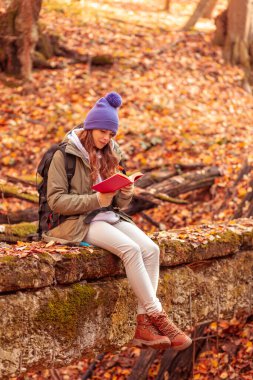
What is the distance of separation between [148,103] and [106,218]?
8.58m

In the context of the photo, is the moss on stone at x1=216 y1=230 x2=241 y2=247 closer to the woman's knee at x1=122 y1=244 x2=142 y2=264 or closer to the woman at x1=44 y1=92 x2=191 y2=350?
the woman at x1=44 y1=92 x2=191 y2=350

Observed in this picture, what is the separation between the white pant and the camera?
523cm

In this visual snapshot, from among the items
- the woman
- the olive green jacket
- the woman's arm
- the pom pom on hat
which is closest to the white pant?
the woman

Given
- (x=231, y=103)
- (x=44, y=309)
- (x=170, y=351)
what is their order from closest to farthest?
(x=44, y=309) → (x=170, y=351) → (x=231, y=103)

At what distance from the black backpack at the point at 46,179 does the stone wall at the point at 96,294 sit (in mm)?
390

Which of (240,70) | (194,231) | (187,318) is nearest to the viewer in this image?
(187,318)

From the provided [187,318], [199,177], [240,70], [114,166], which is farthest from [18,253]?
[240,70]

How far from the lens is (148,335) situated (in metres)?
5.28

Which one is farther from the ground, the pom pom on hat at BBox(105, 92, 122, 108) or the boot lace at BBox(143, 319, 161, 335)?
the pom pom on hat at BBox(105, 92, 122, 108)

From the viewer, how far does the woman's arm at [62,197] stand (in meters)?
5.32

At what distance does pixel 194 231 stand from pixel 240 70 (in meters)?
9.66

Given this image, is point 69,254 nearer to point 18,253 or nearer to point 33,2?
point 18,253

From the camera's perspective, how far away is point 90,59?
50.0ft

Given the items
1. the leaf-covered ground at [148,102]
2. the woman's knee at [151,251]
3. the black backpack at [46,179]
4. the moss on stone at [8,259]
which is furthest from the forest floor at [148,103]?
the moss on stone at [8,259]
